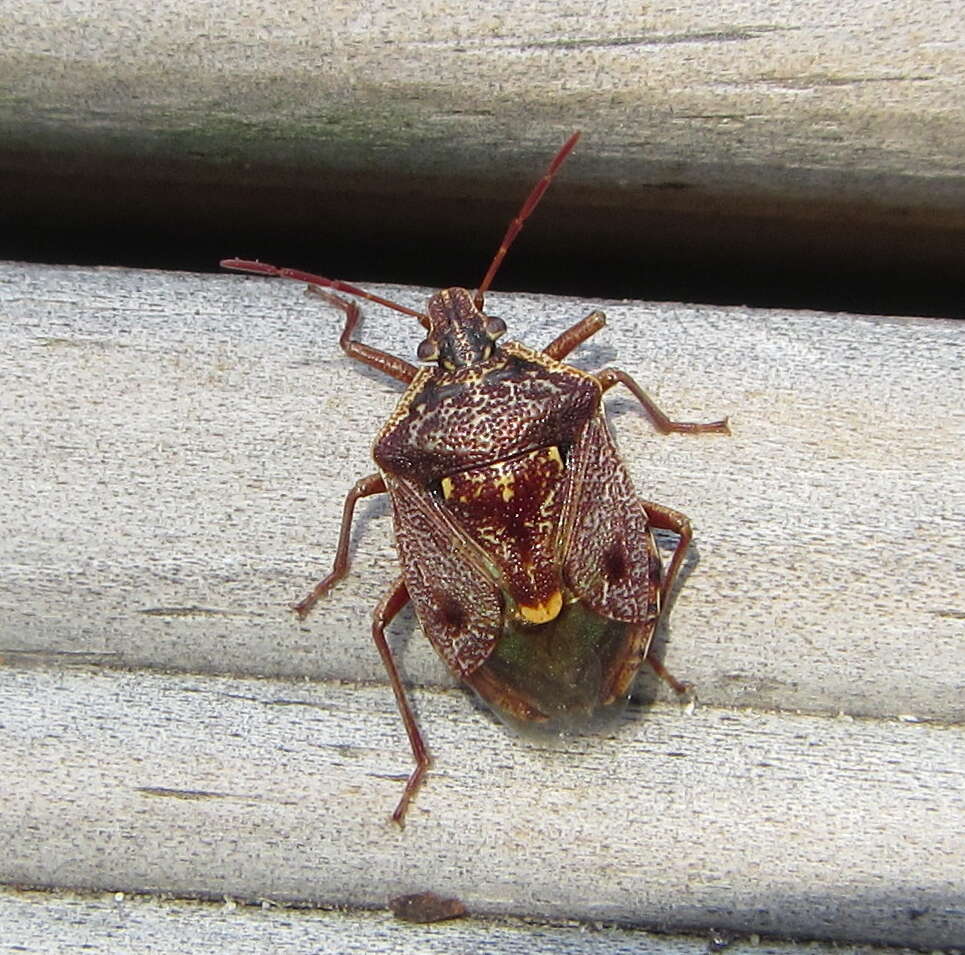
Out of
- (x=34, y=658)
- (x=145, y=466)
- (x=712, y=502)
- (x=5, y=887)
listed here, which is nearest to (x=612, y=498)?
(x=712, y=502)

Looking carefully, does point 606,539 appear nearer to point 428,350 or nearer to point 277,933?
point 428,350

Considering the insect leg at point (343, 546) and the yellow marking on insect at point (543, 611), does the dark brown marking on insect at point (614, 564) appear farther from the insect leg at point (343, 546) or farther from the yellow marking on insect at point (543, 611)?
the insect leg at point (343, 546)

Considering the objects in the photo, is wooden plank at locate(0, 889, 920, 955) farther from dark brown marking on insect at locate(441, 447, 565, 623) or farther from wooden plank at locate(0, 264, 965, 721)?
dark brown marking on insect at locate(441, 447, 565, 623)

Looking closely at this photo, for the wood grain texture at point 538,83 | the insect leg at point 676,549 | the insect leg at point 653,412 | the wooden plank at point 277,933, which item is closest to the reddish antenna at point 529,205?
the wood grain texture at point 538,83

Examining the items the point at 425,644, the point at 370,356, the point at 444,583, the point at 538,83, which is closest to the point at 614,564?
the point at 444,583

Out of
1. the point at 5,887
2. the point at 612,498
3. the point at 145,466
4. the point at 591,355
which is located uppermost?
the point at 591,355

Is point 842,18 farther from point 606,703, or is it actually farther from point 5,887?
point 5,887
